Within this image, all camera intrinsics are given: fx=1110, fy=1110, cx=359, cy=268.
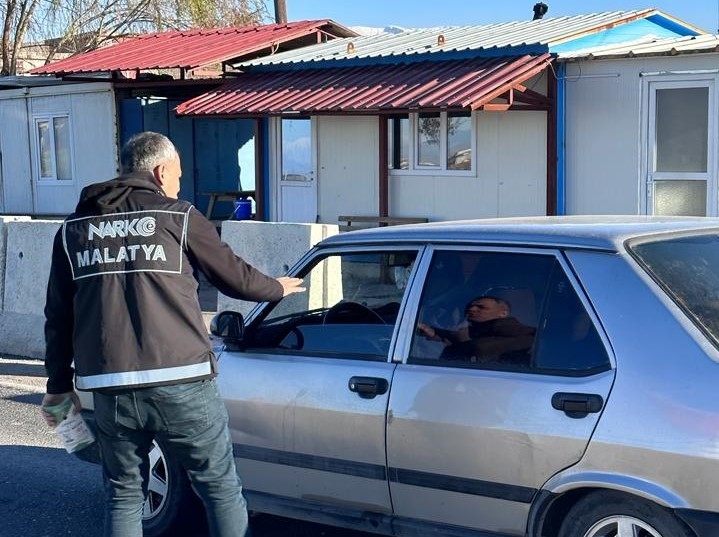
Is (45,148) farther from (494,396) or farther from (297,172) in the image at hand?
(494,396)

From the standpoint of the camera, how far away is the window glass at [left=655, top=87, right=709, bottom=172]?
1189 centimetres

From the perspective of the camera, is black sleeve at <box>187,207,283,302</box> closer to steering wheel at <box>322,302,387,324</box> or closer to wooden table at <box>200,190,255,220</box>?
steering wheel at <box>322,302,387,324</box>

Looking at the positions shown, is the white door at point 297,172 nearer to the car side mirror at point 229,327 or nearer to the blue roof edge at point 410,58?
the blue roof edge at point 410,58

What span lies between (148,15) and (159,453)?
21655 millimetres

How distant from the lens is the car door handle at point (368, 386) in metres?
4.55

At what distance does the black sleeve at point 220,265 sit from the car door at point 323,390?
60 centimetres

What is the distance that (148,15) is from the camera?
25578mm

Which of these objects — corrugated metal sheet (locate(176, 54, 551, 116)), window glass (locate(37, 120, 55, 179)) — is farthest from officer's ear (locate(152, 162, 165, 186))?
window glass (locate(37, 120, 55, 179))

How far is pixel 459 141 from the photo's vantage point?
559 inches

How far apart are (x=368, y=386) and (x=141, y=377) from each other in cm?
101

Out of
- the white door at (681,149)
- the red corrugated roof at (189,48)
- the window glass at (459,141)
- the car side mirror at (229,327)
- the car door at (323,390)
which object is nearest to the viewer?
the car door at (323,390)

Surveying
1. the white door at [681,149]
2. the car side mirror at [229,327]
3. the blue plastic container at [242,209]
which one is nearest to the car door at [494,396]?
the car side mirror at [229,327]

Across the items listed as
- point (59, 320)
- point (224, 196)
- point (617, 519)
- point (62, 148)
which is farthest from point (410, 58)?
point (617, 519)

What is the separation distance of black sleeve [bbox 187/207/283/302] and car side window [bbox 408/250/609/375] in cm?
72
